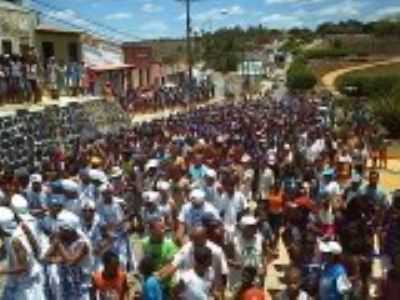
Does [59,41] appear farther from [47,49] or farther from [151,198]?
[151,198]

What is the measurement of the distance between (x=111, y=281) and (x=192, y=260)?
0.73 metres

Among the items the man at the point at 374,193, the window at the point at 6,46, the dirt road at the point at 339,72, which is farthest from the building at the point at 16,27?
the dirt road at the point at 339,72

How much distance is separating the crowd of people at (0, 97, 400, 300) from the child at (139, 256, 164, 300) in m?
0.01

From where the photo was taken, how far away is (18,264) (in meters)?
7.94

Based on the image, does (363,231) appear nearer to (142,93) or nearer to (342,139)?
(342,139)

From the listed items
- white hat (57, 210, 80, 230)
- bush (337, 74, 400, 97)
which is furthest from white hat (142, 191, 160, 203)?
bush (337, 74, 400, 97)

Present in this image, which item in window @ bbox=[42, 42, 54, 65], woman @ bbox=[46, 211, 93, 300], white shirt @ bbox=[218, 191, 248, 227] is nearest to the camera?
woman @ bbox=[46, 211, 93, 300]

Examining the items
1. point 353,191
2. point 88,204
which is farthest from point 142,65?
point 88,204

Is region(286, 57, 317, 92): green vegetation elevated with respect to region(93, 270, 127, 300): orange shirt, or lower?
lower

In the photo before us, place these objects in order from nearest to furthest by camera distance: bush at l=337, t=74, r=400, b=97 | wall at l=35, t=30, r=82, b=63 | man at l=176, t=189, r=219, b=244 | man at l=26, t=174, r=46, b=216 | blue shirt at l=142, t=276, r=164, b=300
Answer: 1. blue shirt at l=142, t=276, r=164, b=300
2. man at l=176, t=189, r=219, b=244
3. man at l=26, t=174, r=46, b=216
4. wall at l=35, t=30, r=82, b=63
5. bush at l=337, t=74, r=400, b=97

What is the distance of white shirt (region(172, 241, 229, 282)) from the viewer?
8211 mm

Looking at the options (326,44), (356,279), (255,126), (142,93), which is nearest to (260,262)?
(356,279)

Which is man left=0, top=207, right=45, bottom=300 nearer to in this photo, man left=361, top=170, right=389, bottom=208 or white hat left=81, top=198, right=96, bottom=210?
white hat left=81, top=198, right=96, bottom=210

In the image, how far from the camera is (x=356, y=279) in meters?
9.35
